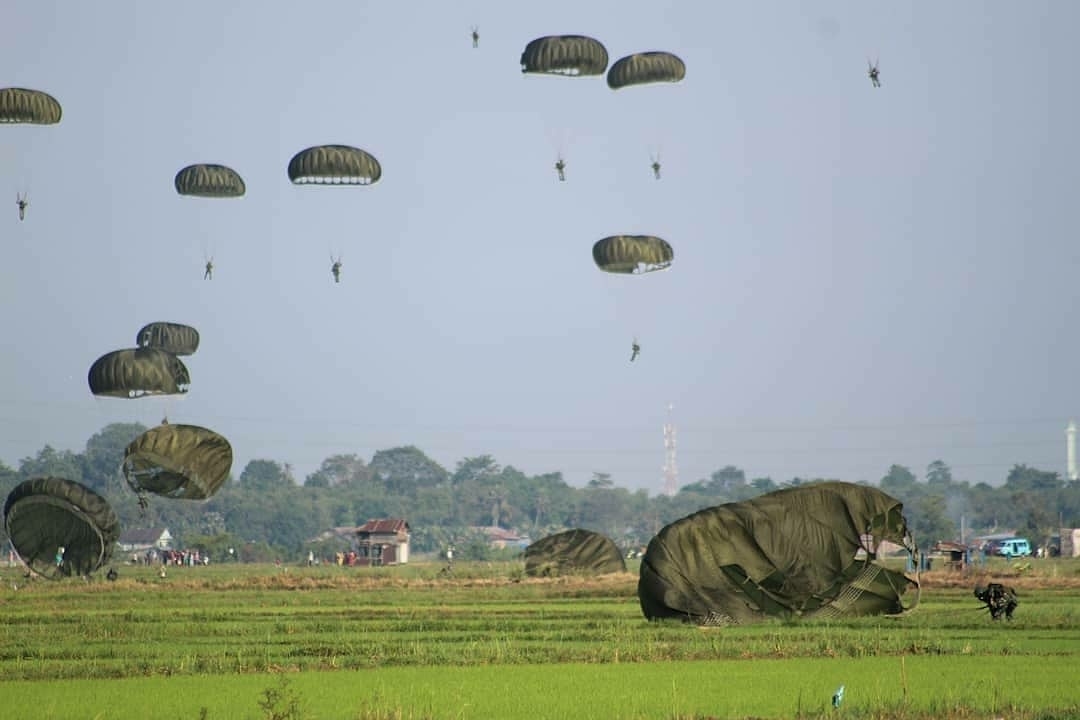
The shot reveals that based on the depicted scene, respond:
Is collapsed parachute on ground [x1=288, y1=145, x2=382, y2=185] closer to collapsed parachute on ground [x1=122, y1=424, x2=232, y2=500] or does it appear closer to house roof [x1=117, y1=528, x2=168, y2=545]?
collapsed parachute on ground [x1=122, y1=424, x2=232, y2=500]

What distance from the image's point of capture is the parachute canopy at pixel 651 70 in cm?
6706

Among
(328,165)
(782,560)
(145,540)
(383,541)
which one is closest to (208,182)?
(328,165)

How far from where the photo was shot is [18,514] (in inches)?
2699

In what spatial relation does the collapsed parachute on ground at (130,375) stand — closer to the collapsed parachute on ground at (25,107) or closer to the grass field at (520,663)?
the collapsed parachute on ground at (25,107)

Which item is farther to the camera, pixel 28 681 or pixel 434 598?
pixel 434 598

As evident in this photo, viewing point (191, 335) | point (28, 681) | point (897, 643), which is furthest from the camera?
point (191, 335)

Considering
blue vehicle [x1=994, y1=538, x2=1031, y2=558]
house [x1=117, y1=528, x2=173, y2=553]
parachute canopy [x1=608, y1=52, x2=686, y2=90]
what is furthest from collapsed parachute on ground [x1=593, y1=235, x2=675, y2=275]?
house [x1=117, y1=528, x2=173, y2=553]

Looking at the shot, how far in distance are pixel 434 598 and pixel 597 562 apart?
21157 millimetres

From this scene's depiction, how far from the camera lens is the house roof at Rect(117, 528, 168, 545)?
191 meters

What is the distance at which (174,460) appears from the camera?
66.4 metres

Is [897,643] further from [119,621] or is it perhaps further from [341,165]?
[341,165]

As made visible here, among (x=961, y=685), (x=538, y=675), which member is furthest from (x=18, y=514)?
(x=961, y=685)

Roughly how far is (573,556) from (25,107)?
28.5m

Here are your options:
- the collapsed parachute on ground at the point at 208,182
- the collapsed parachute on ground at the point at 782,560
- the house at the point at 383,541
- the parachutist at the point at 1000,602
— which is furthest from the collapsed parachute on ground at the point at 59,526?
the house at the point at 383,541
